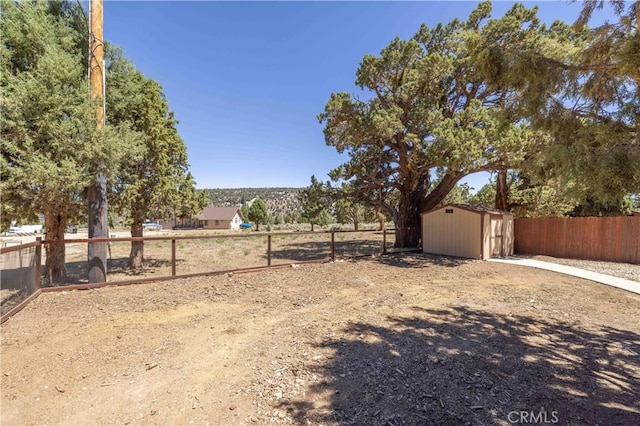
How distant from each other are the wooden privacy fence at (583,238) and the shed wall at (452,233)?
3364 millimetres

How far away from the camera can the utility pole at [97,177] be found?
6.30 metres

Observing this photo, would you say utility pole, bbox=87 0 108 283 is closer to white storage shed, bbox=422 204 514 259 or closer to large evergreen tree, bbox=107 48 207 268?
large evergreen tree, bbox=107 48 207 268

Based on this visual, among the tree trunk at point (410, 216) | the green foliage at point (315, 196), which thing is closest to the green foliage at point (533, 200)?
the tree trunk at point (410, 216)

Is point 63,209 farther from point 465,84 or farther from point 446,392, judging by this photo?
point 465,84

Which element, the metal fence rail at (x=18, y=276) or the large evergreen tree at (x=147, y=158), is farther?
the large evergreen tree at (x=147, y=158)

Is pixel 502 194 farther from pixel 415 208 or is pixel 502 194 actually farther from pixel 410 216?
pixel 410 216

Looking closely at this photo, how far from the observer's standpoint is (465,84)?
12539 millimetres

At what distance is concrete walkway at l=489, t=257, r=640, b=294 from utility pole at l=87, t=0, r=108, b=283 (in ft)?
37.8

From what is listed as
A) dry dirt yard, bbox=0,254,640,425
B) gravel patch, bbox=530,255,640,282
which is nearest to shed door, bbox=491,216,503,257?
gravel patch, bbox=530,255,640,282

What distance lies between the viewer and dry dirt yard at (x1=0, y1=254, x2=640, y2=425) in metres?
2.43

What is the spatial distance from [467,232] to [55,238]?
13.0 metres

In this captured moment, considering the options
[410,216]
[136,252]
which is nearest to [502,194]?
[410,216]

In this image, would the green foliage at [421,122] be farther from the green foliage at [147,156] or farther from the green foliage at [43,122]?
the green foliage at [43,122]

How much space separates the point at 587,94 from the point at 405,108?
29.7 feet
